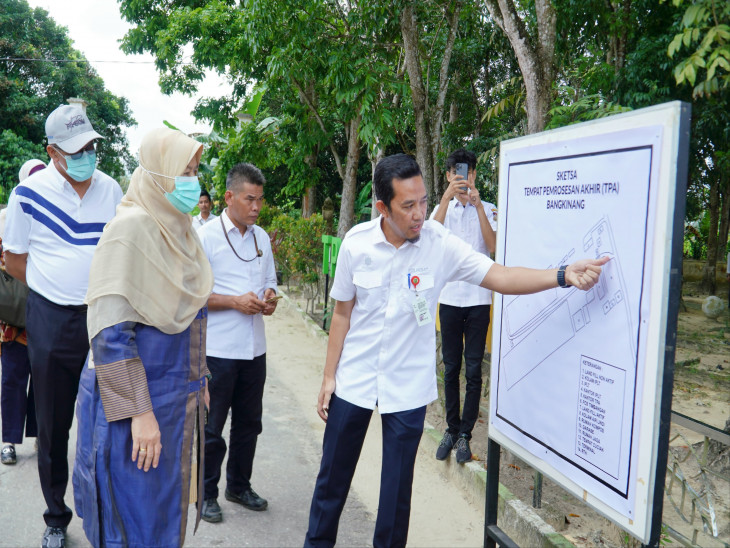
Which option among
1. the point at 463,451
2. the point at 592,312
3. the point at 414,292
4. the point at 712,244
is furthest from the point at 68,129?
the point at 712,244

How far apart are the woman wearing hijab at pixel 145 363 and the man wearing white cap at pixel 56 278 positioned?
2.79ft

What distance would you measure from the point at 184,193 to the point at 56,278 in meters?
1.18

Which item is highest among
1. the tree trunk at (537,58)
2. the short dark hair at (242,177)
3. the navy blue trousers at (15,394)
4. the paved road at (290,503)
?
the tree trunk at (537,58)

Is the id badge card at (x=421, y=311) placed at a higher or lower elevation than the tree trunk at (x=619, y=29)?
lower

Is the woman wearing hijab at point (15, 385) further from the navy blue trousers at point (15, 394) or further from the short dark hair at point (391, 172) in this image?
the short dark hair at point (391, 172)

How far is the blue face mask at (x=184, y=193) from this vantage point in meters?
2.42

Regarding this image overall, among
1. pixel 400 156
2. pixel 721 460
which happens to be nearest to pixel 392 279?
pixel 400 156

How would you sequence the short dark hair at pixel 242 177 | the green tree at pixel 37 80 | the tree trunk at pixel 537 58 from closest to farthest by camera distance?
the short dark hair at pixel 242 177, the tree trunk at pixel 537 58, the green tree at pixel 37 80

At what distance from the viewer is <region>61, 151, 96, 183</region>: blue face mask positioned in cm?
318

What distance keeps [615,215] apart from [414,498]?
2.71 metres

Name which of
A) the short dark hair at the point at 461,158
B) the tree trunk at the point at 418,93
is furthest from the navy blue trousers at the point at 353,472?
the tree trunk at the point at 418,93

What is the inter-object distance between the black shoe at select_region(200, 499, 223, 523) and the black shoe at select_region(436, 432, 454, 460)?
157 centimetres

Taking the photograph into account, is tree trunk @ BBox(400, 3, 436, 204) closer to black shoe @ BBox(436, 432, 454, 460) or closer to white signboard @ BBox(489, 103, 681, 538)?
black shoe @ BBox(436, 432, 454, 460)

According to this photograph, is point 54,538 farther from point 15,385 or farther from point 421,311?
point 421,311
